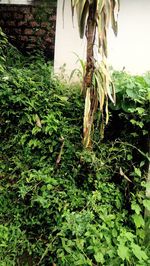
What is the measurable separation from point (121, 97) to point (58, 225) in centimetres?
135

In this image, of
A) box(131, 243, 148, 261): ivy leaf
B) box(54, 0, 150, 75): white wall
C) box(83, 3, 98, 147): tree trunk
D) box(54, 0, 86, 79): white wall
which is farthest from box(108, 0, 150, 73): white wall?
box(131, 243, 148, 261): ivy leaf

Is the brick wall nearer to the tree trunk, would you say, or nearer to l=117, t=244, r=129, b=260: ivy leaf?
the tree trunk

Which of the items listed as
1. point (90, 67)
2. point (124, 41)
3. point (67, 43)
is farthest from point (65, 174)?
point (124, 41)

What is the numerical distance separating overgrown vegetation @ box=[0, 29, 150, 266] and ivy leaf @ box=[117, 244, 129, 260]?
0.04 m

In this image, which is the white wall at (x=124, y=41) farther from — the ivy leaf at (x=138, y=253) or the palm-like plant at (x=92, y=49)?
the ivy leaf at (x=138, y=253)

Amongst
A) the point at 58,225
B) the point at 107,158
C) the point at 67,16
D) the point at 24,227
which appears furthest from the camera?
the point at 67,16

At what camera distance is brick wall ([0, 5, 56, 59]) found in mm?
3879

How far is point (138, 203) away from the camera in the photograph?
3.10 meters

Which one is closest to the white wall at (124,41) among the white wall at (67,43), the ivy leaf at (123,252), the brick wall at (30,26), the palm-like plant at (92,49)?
the white wall at (67,43)

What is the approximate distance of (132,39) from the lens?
381 centimetres

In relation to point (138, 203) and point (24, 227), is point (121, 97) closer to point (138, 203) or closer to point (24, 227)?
point (138, 203)

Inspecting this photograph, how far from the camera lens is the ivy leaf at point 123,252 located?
2.55 meters

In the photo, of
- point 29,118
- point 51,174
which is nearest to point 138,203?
point 51,174

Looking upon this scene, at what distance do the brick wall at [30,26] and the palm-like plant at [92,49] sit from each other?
95cm
